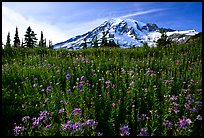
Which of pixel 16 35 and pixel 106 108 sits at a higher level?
pixel 16 35

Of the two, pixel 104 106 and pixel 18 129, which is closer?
pixel 18 129

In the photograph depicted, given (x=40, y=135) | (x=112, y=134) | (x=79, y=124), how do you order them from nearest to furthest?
1. (x=79, y=124)
2. (x=40, y=135)
3. (x=112, y=134)

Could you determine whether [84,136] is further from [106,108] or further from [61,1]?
[61,1]

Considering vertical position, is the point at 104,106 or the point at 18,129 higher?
the point at 104,106

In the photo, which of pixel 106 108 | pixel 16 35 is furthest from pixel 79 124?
pixel 16 35

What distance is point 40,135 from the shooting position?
3977 mm

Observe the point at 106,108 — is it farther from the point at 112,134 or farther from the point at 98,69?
the point at 98,69

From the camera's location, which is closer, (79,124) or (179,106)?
(79,124)

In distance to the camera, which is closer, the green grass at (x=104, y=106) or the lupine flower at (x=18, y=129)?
the lupine flower at (x=18, y=129)

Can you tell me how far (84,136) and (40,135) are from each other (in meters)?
0.66

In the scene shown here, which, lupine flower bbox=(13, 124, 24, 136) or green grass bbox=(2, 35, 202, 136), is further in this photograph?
green grass bbox=(2, 35, 202, 136)

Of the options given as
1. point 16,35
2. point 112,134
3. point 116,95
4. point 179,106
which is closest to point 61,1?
point 116,95

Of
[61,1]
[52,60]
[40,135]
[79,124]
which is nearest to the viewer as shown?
[79,124]

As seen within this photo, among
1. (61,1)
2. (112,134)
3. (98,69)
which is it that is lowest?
(112,134)
